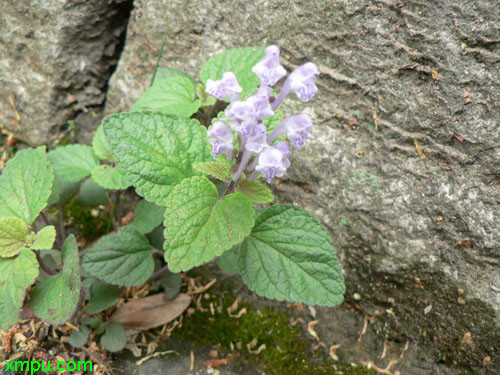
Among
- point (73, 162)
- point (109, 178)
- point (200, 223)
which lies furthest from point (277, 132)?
point (73, 162)

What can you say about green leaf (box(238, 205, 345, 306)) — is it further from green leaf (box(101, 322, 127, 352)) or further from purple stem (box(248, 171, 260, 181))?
green leaf (box(101, 322, 127, 352))

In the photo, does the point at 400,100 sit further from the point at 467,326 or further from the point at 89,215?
the point at 89,215

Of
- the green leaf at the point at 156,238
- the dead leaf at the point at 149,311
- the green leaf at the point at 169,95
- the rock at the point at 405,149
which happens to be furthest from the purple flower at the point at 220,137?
the dead leaf at the point at 149,311

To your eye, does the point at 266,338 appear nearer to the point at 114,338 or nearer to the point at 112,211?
the point at 114,338

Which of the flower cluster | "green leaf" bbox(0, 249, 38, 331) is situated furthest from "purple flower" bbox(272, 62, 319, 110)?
"green leaf" bbox(0, 249, 38, 331)

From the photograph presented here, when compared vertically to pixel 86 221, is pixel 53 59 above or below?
above

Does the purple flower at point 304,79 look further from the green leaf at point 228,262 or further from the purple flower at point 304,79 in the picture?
the green leaf at point 228,262
